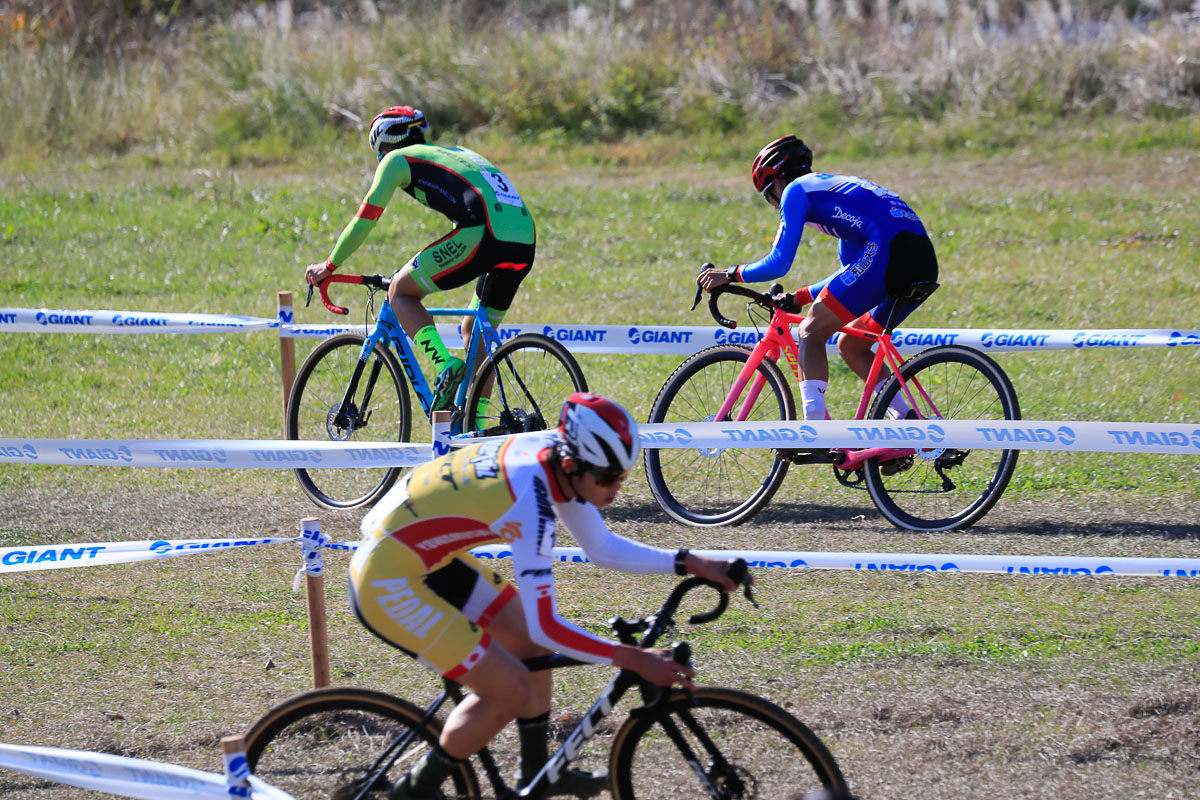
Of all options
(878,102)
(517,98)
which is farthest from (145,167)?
(878,102)

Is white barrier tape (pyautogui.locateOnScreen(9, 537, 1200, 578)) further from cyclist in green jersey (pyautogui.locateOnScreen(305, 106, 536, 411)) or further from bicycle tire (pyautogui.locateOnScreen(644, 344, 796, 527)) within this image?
cyclist in green jersey (pyautogui.locateOnScreen(305, 106, 536, 411))

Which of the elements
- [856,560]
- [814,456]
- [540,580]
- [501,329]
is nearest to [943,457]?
[814,456]

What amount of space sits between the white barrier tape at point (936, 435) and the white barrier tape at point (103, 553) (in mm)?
2201

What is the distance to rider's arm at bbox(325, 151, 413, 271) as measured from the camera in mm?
7801

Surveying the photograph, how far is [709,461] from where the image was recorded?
778 cm

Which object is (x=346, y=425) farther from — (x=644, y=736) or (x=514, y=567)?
(x=644, y=736)

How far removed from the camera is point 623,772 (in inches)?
163

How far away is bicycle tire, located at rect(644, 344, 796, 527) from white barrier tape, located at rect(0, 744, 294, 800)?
12.8 ft

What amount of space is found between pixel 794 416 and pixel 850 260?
0.99 meters

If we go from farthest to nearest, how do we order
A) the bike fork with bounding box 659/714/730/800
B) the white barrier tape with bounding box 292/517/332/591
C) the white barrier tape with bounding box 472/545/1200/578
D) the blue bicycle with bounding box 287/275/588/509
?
the blue bicycle with bounding box 287/275/588/509 < the white barrier tape with bounding box 472/545/1200/578 < the white barrier tape with bounding box 292/517/332/591 < the bike fork with bounding box 659/714/730/800

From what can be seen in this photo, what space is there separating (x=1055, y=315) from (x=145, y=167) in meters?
13.4

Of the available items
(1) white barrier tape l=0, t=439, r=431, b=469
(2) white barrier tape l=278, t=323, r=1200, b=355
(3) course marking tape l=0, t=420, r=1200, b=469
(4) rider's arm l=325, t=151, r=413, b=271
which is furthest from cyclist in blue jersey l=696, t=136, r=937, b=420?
(1) white barrier tape l=0, t=439, r=431, b=469

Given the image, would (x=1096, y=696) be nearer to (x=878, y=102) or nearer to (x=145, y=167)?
(x=878, y=102)

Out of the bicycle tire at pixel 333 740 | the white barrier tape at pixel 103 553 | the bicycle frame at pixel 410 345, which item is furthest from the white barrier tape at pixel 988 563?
the bicycle frame at pixel 410 345
